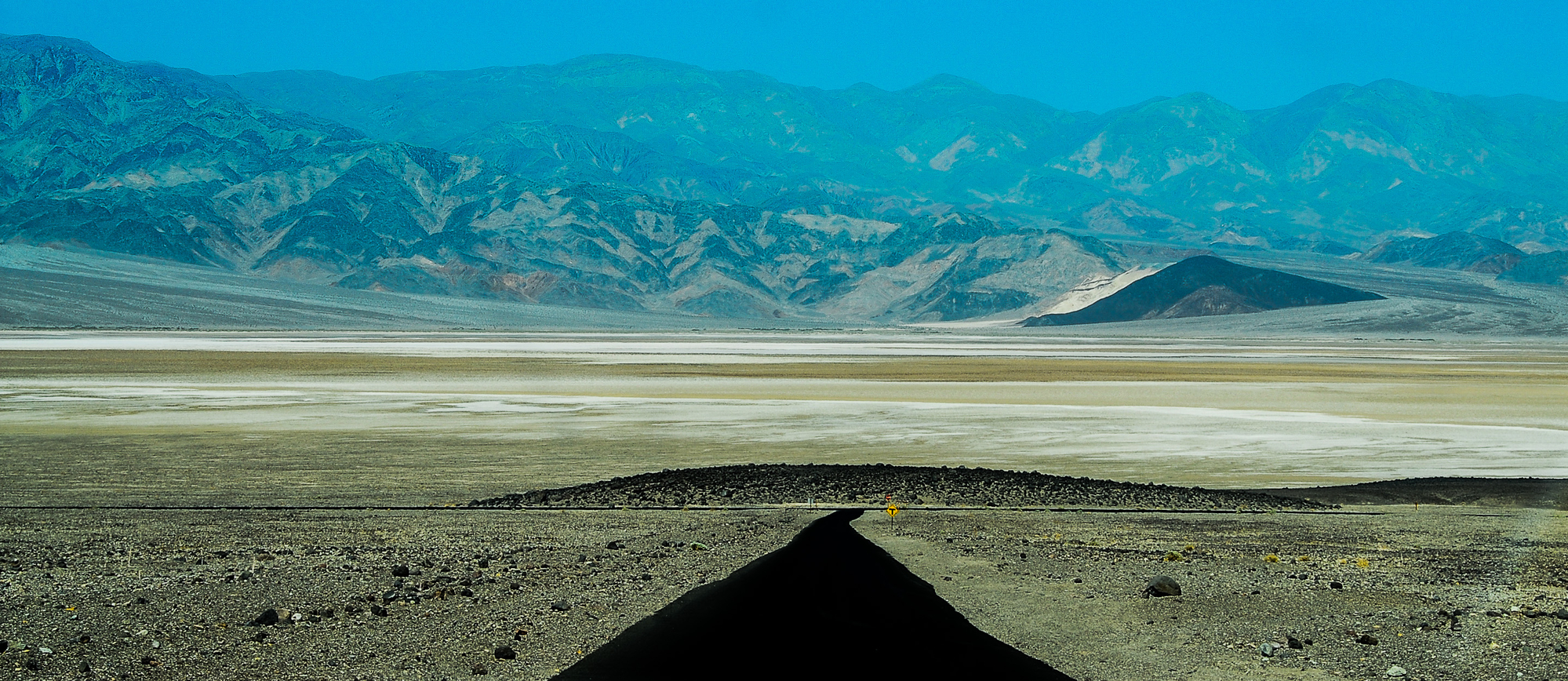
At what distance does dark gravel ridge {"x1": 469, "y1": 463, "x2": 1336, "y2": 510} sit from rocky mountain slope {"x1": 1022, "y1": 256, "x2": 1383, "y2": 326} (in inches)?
5203

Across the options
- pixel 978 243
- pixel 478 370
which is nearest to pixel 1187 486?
pixel 478 370

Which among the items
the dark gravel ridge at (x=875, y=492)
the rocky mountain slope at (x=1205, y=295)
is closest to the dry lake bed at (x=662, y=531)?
the dark gravel ridge at (x=875, y=492)

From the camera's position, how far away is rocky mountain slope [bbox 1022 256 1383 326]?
144 meters

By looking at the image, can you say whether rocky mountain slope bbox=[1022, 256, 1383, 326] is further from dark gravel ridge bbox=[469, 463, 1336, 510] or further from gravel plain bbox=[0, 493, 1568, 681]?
gravel plain bbox=[0, 493, 1568, 681]

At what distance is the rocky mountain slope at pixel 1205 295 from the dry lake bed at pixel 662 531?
374 feet

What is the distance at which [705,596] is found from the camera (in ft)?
19.7

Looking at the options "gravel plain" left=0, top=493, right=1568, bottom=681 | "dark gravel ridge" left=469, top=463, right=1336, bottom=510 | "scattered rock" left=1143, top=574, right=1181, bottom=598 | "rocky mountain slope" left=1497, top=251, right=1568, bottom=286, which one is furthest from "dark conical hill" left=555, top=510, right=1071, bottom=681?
"rocky mountain slope" left=1497, top=251, right=1568, bottom=286

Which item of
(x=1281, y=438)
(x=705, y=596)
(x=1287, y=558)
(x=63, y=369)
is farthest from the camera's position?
(x=63, y=369)

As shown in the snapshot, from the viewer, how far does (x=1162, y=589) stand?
27.7 feet

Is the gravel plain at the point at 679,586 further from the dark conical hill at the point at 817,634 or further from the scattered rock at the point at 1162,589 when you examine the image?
the dark conical hill at the point at 817,634

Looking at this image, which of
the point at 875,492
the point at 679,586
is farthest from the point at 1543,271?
the point at 679,586

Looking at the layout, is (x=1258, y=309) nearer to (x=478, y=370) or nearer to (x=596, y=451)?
(x=478, y=370)

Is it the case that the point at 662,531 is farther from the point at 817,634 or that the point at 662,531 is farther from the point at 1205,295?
the point at 1205,295

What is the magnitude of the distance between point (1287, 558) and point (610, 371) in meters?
34.4
